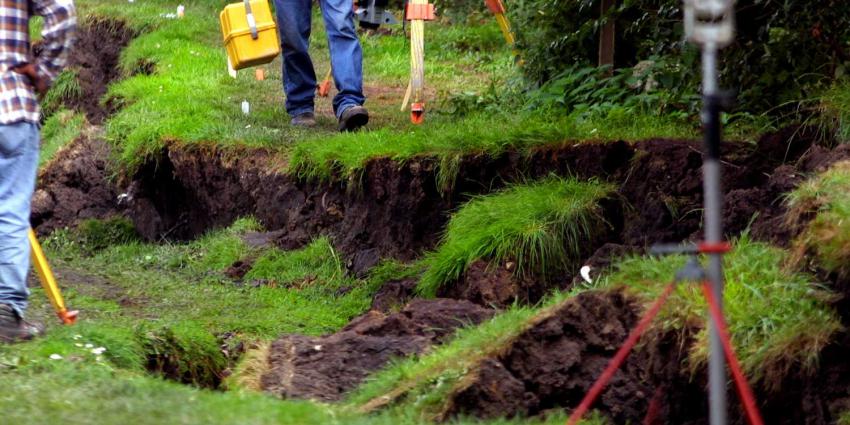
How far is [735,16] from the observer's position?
8156 millimetres

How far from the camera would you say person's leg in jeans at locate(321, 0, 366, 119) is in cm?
1024

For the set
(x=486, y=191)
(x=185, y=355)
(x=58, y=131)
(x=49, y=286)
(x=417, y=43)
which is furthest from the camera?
(x=58, y=131)

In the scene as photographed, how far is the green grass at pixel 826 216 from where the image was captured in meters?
5.13

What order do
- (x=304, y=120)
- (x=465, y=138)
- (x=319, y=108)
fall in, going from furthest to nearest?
(x=319, y=108) < (x=304, y=120) < (x=465, y=138)

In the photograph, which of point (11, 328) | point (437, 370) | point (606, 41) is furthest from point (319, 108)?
point (437, 370)

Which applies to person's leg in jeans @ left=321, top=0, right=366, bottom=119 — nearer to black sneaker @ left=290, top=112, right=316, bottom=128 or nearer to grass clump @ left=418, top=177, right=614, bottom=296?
black sneaker @ left=290, top=112, right=316, bottom=128

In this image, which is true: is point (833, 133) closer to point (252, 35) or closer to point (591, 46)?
point (591, 46)

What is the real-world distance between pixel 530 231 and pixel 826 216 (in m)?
2.27

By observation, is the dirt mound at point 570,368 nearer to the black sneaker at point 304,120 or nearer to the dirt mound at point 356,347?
the dirt mound at point 356,347

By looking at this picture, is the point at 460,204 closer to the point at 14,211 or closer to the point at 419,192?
the point at 419,192

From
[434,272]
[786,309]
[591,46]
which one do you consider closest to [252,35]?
[591,46]

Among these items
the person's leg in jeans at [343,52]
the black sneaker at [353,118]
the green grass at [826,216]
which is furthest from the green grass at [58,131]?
the green grass at [826,216]

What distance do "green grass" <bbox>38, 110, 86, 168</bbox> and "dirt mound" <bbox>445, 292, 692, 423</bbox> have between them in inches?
275

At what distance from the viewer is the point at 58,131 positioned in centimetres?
1316
